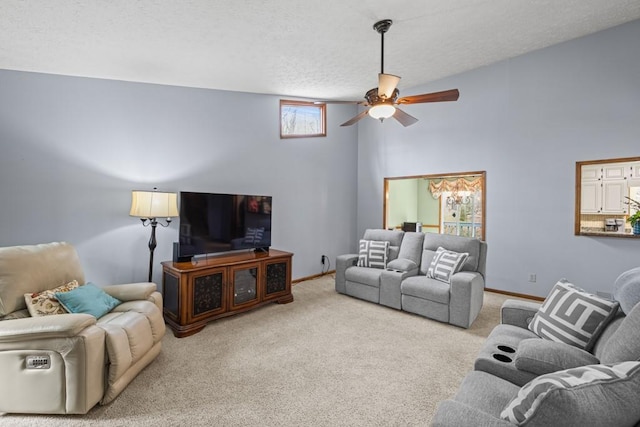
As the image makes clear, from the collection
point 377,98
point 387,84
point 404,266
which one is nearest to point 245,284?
point 404,266

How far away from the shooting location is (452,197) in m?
8.02

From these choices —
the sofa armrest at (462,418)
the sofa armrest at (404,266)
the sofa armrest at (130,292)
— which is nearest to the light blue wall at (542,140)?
the sofa armrest at (404,266)

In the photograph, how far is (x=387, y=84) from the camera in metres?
2.76

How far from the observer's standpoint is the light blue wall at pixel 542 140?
3.68 m

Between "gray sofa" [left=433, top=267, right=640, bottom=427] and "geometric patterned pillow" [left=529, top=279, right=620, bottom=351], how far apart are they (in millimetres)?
38

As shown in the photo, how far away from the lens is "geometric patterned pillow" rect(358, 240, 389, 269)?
171 inches

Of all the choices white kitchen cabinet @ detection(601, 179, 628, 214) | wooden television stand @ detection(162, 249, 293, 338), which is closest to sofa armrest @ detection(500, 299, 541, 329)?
wooden television stand @ detection(162, 249, 293, 338)

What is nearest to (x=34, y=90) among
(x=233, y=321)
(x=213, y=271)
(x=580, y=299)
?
(x=213, y=271)

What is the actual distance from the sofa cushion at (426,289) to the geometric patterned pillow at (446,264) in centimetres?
7

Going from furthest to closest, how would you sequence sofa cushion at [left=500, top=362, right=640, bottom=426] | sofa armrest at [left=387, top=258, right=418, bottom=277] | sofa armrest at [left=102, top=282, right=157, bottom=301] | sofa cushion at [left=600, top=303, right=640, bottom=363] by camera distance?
sofa armrest at [left=387, top=258, right=418, bottom=277]
sofa armrest at [left=102, top=282, right=157, bottom=301]
sofa cushion at [left=600, top=303, right=640, bottom=363]
sofa cushion at [left=500, top=362, right=640, bottom=426]

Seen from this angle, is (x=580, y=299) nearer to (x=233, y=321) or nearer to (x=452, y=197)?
(x=233, y=321)

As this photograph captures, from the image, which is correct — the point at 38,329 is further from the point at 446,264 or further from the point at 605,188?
the point at 605,188

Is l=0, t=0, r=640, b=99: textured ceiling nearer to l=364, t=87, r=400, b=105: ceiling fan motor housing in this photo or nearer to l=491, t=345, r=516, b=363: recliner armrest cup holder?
l=364, t=87, r=400, b=105: ceiling fan motor housing

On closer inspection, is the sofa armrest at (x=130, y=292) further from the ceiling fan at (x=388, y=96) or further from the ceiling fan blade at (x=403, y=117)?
the ceiling fan blade at (x=403, y=117)
